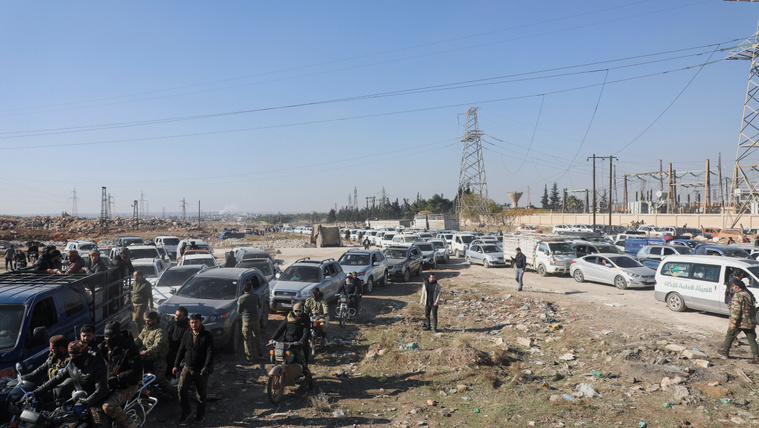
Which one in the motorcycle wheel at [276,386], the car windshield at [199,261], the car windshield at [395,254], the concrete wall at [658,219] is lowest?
the motorcycle wheel at [276,386]

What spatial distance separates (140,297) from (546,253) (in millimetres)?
19164

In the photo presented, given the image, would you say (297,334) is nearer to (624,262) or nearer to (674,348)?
(674,348)

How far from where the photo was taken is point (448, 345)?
35.8 feet

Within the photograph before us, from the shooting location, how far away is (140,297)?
35.1 feet

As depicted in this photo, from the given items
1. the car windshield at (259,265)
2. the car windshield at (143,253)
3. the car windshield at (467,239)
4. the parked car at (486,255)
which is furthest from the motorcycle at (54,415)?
the car windshield at (467,239)

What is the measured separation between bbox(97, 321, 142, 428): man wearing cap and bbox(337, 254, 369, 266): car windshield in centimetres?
1320

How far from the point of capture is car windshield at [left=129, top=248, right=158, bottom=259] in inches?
737

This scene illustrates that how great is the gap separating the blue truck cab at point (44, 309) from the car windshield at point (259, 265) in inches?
296

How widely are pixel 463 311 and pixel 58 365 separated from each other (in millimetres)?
11972

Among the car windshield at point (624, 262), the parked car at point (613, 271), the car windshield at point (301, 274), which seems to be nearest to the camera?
the car windshield at point (301, 274)

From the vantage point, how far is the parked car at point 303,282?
12883mm

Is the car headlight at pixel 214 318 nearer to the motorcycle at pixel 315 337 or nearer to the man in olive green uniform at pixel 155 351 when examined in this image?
the motorcycle at pixel 315 337

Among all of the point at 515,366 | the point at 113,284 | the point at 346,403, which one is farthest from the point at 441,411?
the point at 113,284

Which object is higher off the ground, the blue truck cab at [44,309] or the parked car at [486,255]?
the blue truck cab at [44,309]
